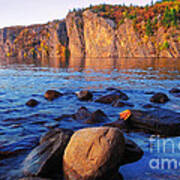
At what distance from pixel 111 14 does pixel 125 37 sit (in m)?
29.1

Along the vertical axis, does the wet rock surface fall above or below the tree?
below

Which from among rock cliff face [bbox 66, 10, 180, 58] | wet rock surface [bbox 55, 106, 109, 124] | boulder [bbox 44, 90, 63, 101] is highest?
rock cliff face [bbox 66, 10, 180, 58]

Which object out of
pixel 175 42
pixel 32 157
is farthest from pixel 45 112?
pixel 175 42

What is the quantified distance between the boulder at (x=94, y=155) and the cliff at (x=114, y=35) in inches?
3232

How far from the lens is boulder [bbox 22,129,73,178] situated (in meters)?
4.93

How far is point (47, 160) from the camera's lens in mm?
5008

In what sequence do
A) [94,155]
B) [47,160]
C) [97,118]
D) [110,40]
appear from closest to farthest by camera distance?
[94,155]
[47,160]
[97,118]
[110,40]

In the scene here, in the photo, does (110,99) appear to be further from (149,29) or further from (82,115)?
(149,29)

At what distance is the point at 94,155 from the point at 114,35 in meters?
106

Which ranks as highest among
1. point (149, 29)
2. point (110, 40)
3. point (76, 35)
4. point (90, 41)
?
point (76, 35)

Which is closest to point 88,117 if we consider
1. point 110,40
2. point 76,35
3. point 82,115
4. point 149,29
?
point 82,115

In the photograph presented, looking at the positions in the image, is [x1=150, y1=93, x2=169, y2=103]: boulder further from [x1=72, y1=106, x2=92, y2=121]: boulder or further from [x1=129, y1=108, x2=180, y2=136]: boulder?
[x1=72, y1=106, x2=92, y2=121]: boulder

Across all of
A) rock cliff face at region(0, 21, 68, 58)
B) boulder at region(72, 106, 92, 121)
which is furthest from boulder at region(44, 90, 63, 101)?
rock cliff face at region(0, 21, 68, 58)

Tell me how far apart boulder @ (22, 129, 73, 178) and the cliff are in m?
82.3
